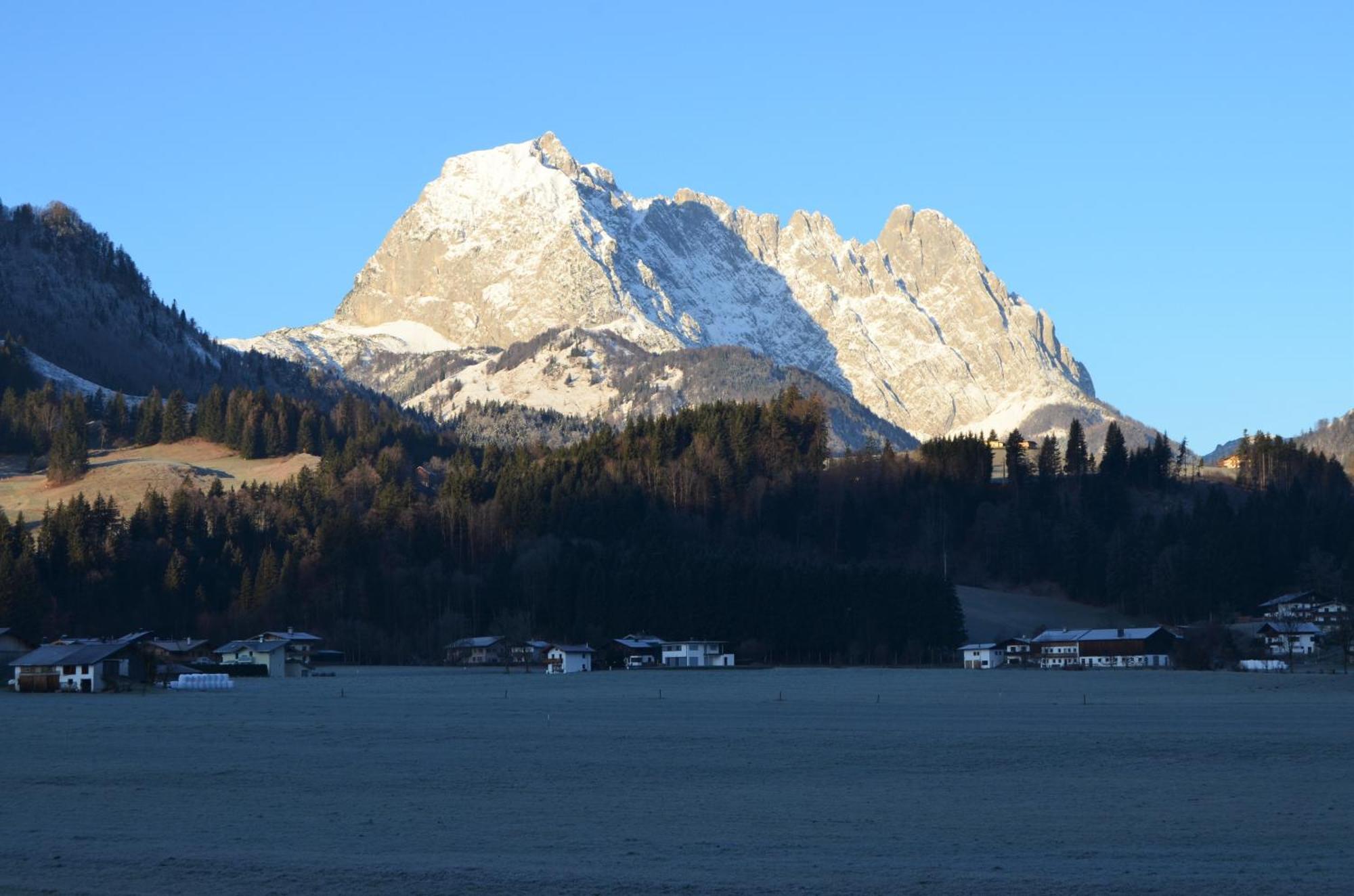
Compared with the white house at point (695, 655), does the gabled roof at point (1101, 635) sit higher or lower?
higher

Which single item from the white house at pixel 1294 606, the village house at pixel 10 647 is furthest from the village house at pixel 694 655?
the village house at pixel 10 647

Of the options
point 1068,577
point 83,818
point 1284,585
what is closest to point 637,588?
point 1068,577

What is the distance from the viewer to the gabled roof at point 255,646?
111 m

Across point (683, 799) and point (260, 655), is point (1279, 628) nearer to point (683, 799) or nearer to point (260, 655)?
point (260, 655)

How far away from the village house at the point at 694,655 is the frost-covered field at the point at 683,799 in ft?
201

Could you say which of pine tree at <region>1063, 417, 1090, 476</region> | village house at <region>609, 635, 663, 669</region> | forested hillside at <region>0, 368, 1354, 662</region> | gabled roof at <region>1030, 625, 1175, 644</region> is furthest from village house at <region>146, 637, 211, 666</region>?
pine tree at <region>1063, 417, 1090, 476</region>

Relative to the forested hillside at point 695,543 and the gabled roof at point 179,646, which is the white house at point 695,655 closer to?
the forested hillside at point 695,543

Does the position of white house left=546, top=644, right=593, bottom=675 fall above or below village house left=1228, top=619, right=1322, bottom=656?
below

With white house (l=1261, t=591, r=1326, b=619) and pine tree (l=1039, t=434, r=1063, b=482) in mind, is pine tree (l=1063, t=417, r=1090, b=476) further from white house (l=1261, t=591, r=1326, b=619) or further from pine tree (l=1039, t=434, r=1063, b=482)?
white house (l=1261, t=591, r=1326, b=619)

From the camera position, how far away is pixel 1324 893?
21.4m

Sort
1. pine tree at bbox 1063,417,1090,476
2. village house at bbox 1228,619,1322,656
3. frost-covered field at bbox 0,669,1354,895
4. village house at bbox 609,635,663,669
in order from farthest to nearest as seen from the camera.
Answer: pine tree at bbox 1063,417,1090,476 → village house at bbox 609,635,663,669 → village house at bbox 1228,619,1322,656 → frost-covered field at bbox 0,669,1354,895

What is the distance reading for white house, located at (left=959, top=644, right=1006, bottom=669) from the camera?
119 meters

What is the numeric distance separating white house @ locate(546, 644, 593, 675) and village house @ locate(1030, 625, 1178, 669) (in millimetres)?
33087

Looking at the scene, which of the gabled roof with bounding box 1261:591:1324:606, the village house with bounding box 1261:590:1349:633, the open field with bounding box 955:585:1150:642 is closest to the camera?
the village house with bounding box 1261:590:1349:633
